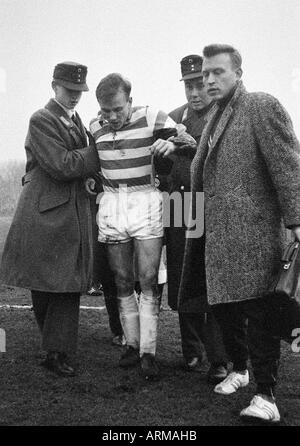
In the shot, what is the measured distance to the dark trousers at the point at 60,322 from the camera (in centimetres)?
424

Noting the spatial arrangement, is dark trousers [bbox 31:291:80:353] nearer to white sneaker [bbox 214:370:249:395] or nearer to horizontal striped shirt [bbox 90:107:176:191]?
horizontal striped shirt [bbox 90:107:176:191]

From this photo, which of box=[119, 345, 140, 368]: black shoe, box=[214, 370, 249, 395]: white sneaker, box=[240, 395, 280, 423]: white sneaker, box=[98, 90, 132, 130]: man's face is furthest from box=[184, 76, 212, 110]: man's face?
box=[240, 395, 280, 423]: white sneaker

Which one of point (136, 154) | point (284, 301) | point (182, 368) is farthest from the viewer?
point (182, 368)

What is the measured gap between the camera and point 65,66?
14.1 feet

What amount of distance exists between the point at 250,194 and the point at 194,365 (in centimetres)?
153

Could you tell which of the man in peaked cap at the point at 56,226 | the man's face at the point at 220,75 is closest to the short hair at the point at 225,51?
the man's face at the point at 220,75

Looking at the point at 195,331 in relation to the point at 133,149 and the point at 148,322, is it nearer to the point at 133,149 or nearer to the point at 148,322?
the point at 148,322

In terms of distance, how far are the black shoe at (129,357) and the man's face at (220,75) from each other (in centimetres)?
175

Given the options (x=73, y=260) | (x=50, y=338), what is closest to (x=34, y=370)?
(x=50, y=338)

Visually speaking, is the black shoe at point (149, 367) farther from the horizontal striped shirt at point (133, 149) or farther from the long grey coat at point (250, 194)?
the horizontal striped shirt at point (133, 149)

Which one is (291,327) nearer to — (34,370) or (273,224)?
(273,224)

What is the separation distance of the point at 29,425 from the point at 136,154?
1707 millimetres

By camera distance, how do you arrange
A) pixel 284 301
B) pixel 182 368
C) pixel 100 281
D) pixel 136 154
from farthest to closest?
pixel 100 281 < pixel 182 368 < pixel 136 154 < pixel 284 301

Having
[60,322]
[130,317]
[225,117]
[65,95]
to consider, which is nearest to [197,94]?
[65,95]
